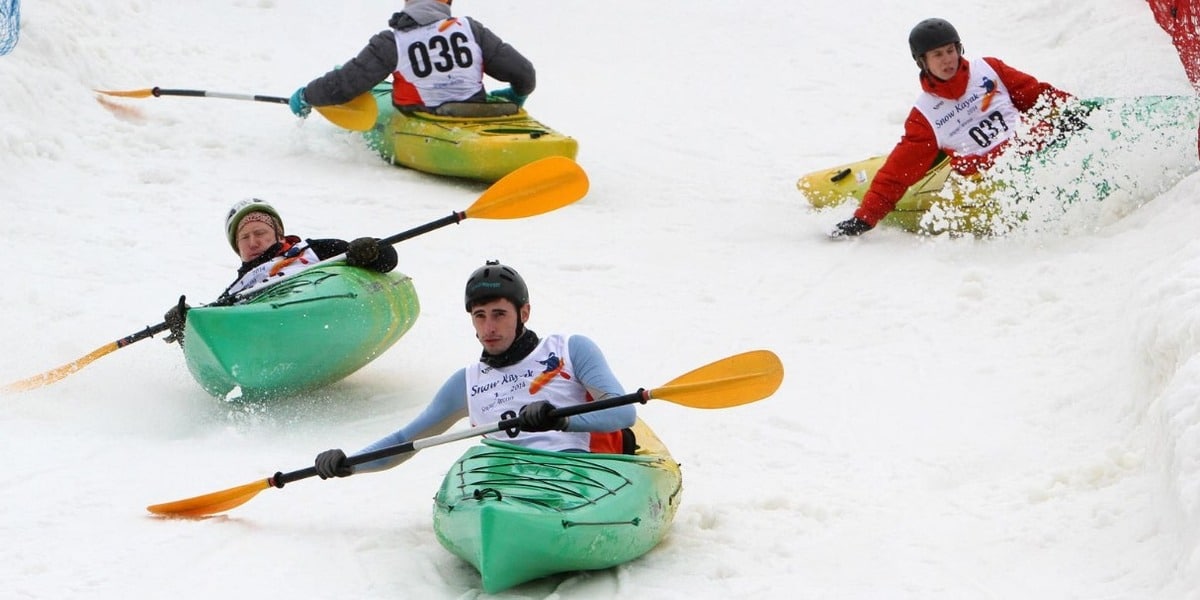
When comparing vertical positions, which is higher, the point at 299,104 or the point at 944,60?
the point at 299,104

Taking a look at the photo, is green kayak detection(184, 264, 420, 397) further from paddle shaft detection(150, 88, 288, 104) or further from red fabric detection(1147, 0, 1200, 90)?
red fabric detection(1147, 0, 1200, 90)

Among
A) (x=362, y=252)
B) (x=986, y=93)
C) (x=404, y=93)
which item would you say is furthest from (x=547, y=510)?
(x=404, y=93)

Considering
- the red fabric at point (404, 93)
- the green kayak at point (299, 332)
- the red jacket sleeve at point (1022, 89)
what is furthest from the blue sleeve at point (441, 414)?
the red fabric at point (404, 93)

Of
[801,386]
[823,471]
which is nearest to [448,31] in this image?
[801,386]

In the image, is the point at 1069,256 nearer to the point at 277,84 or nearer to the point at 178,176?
the point at 178,176

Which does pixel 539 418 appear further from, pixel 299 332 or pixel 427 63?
pixel 427 63

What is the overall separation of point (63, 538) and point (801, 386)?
8.88 feet

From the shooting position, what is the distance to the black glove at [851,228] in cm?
747

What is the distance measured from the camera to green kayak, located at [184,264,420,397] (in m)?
5.60

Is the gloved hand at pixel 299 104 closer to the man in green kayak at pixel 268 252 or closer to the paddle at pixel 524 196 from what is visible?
the man in green kayak at pixel 268 252

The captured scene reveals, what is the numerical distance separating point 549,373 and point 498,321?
22 cm

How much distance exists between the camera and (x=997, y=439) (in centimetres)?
516

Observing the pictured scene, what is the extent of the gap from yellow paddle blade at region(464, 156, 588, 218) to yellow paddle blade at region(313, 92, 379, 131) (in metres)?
2.57

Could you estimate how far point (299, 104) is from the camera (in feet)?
29.7
